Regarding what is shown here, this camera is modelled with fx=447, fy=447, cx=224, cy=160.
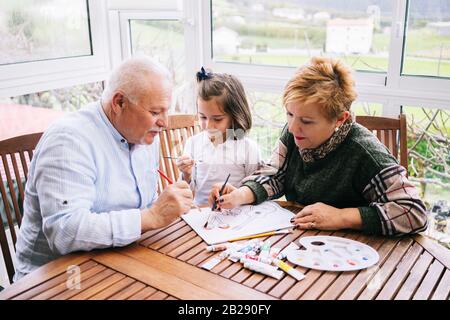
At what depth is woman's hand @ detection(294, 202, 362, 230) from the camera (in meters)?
1.36

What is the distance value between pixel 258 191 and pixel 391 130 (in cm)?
71

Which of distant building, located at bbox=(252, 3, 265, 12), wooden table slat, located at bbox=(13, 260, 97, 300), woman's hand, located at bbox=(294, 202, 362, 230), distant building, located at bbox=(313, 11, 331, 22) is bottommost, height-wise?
wooden table slat, located at bbox=(13, 260, 97, 300)

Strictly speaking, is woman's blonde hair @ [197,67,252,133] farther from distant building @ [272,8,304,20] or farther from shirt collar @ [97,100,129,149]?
distant building @ [272,8,304,20]

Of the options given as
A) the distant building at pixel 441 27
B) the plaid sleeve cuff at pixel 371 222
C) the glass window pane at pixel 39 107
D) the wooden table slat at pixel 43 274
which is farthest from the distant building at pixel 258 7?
the wooden table slat at pixel 43 274

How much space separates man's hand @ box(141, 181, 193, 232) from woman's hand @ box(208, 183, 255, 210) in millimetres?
210

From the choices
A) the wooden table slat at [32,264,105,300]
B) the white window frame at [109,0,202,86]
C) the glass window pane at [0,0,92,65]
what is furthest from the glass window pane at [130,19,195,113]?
the wooden table slat at [32,264,105,300]

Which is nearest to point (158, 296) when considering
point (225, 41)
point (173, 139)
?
point (173, 139)

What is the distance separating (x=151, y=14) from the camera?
2.64 metres

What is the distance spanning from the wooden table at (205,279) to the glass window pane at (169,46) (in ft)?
5.39

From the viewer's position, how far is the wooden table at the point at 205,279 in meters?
1.05

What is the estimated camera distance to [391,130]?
1.92 m

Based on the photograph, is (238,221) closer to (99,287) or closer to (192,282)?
(192,282)
